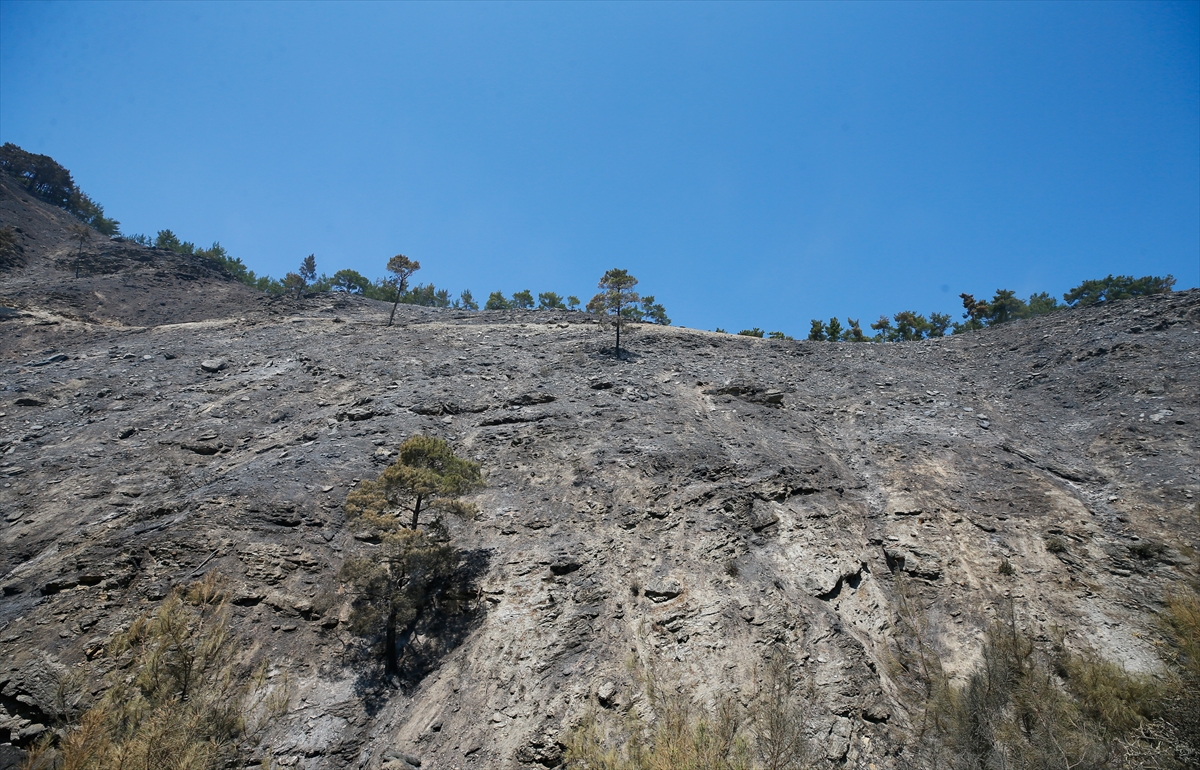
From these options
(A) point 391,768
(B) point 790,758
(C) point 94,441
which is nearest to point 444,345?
(C) point 94,441

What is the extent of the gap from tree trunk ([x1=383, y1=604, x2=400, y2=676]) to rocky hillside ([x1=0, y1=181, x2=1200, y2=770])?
458 millimetres

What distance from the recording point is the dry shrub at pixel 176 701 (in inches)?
362

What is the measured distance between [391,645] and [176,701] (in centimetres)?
430

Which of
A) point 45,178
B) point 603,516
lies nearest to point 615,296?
point 603,516

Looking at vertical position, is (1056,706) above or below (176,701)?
above

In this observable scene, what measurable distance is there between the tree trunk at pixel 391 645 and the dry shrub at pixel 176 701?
224 cm

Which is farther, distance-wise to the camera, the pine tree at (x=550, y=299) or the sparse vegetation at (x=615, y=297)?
the pine tree at (x=550, y=299)

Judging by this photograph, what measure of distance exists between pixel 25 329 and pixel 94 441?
22.5 meters

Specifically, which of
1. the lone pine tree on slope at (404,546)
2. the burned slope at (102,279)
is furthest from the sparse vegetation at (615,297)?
the burned slope at (102,279)

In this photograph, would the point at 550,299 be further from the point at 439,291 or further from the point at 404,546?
the point at 404,546

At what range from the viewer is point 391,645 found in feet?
43.8

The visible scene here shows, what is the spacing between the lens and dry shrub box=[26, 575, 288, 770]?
9.20m

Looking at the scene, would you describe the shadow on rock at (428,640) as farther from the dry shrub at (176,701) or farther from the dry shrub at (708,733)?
the dry shrub at (708,733)

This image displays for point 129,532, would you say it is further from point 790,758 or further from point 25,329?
point 25,329
